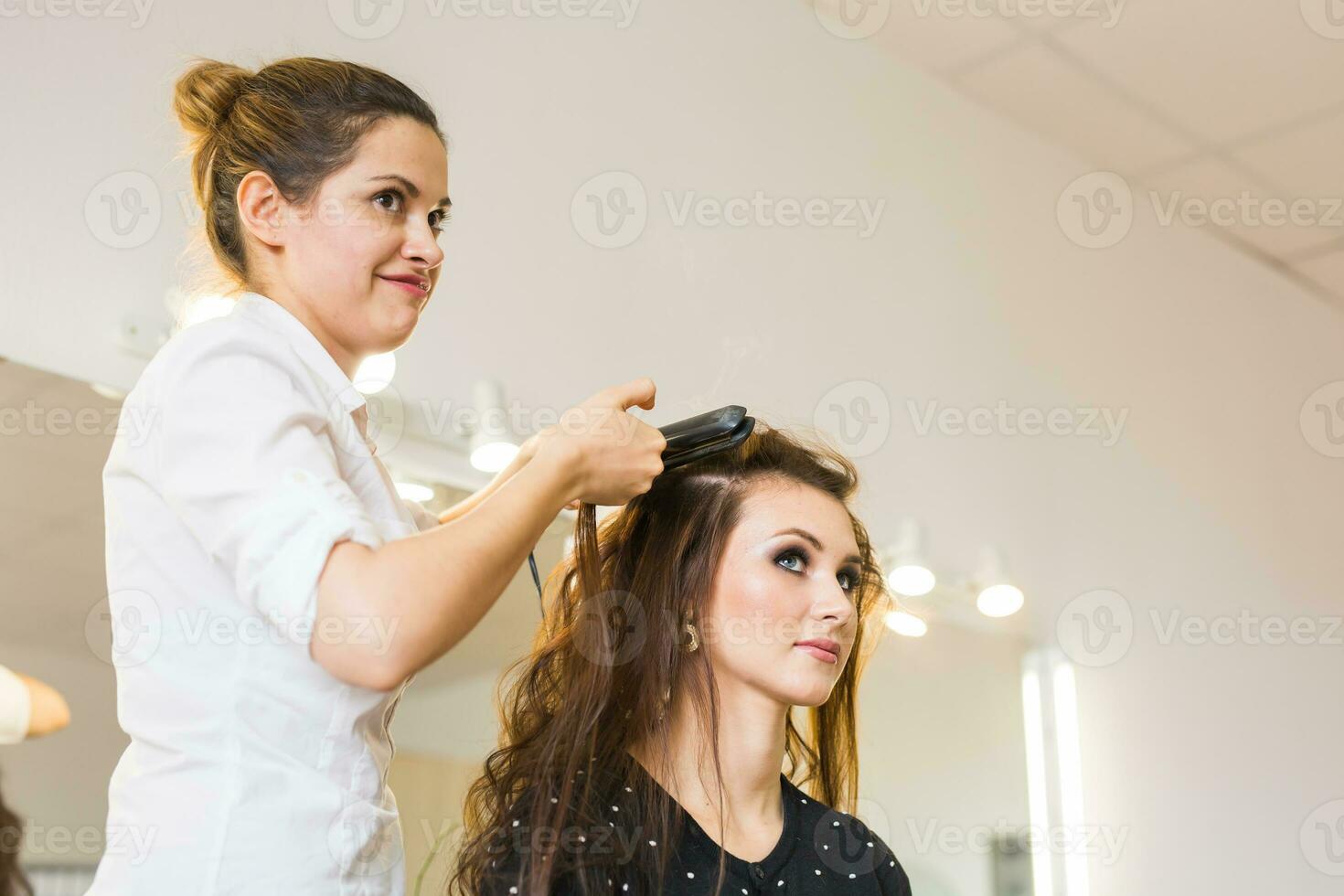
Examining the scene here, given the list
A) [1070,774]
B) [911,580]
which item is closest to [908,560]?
[911,580]

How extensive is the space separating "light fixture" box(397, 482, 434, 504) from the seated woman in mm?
262

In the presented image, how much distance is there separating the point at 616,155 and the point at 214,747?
1.38 meters

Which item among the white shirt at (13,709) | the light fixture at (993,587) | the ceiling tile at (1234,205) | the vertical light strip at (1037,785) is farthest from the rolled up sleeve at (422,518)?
the ceiling tile at (1234,205)

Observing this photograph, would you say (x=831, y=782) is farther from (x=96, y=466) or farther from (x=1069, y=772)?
(x=1069, y=772)

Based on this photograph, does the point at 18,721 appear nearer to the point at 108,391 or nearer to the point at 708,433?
the point at 108,391

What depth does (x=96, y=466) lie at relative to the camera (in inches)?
53.7

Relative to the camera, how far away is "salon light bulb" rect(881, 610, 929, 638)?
90.4 inches

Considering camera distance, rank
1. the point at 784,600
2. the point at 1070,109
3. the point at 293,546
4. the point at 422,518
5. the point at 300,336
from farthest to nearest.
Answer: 1. the point at 1070,109
2. the point at 784,600
3. the point at 422,518
4. the point at 300,336
5. the point at 293,546

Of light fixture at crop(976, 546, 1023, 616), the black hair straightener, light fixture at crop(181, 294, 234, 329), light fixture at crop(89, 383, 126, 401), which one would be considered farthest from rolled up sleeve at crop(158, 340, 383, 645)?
light fixture at crop(976, 546, 1023, 616)

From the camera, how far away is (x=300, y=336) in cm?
97

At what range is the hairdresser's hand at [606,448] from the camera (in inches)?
37.4

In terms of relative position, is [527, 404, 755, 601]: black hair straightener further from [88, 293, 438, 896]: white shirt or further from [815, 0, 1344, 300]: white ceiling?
[815, 0, 1344, 300]: white ceiling

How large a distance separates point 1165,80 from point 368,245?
7.22 feet

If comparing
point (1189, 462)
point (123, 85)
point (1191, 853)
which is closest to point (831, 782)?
point (123, 85)
